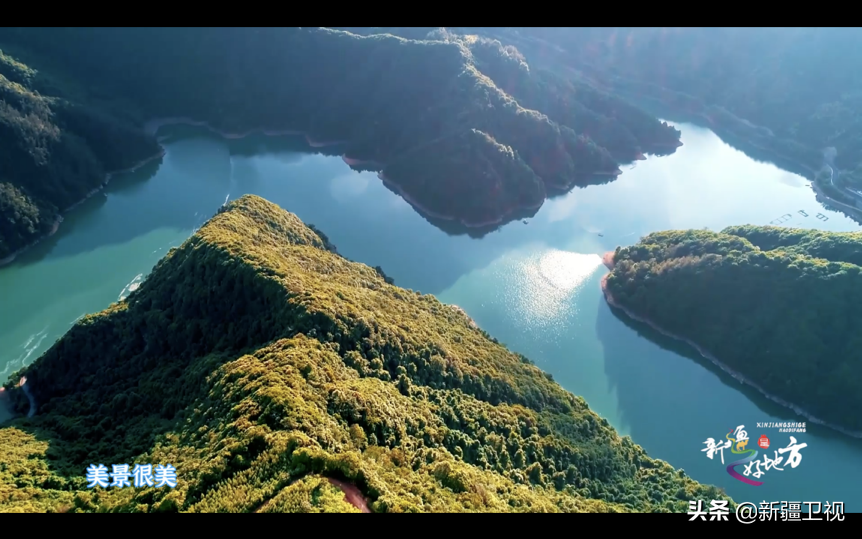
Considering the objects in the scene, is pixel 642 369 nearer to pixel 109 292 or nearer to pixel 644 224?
pixel 644 224

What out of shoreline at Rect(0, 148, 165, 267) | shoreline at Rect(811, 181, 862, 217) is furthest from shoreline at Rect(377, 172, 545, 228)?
shoreline at Rect(811, 181, 862, 217)

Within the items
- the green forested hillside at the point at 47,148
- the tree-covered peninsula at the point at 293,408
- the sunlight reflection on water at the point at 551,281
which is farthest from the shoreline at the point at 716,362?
the green forested hillside at the point at 47,148

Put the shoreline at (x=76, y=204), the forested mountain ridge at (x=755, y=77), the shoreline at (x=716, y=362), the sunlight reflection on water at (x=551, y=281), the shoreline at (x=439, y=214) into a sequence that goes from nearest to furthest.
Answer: the shoreline at (x=716, y=362) < the sunlight reflection on water at (x=551, y=281) < the shoreline at (x=76, y=204) < the shoreline at (x=439, y=214) < the forested mountain ridge at (x=755, y=77)

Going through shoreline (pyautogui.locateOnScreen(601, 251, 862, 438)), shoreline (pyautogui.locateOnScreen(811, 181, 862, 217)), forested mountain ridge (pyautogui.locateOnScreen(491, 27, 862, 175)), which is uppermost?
forested mountain ridge (pyautogui.locateOnScreen(491, 27, 862, 175))

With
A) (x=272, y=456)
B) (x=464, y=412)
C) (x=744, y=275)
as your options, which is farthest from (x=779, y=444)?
(x=272, y=456)

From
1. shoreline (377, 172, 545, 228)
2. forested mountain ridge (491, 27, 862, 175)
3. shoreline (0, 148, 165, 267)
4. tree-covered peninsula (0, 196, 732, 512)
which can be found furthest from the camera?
forested mountain ridge (491, 27, 862, 175)

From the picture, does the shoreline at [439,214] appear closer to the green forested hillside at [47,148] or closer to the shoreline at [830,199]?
the green forested hillside at [47,148]

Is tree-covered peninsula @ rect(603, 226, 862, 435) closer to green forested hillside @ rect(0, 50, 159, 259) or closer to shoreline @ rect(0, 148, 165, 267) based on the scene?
shoreline @ rect(0, 148, 165, 267)
